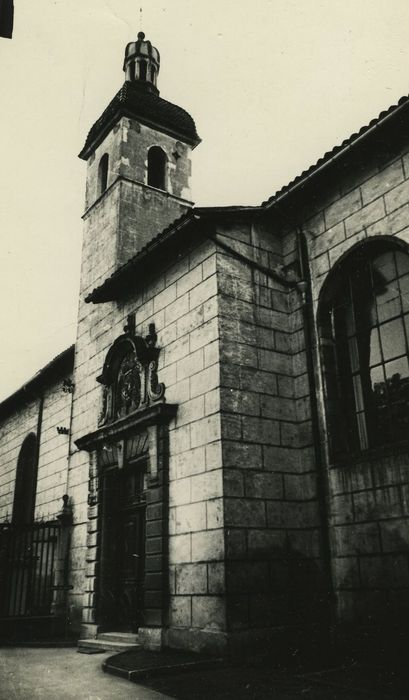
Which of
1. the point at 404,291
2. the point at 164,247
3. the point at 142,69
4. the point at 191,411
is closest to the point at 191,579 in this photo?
the point at 191,411

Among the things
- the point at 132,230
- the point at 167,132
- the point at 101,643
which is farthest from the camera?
the point at 167,132

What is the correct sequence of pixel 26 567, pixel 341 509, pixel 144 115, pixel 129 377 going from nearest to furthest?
pixel 341 509 → pixel 129 377 → pixel 26 567 → pixel 144 115

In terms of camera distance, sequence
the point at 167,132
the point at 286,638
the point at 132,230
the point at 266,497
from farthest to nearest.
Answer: the point at 167,132 → the point at 132,230 → the point at 266,497 → the point at 286,638

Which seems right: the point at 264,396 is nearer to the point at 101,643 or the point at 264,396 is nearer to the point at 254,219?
the point at 254,219

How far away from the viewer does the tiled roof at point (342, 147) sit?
693cm

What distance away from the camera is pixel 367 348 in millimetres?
7629

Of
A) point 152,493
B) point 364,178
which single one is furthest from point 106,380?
point 364,178

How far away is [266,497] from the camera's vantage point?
24.1ft

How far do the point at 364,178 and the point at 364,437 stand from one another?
3.61m

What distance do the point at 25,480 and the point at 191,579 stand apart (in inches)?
456

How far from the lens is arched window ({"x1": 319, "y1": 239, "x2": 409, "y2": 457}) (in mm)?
7145

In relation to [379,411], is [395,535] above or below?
below

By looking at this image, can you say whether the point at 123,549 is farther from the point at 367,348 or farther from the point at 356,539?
the point at 367,348

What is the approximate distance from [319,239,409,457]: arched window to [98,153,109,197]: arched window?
7.79m
